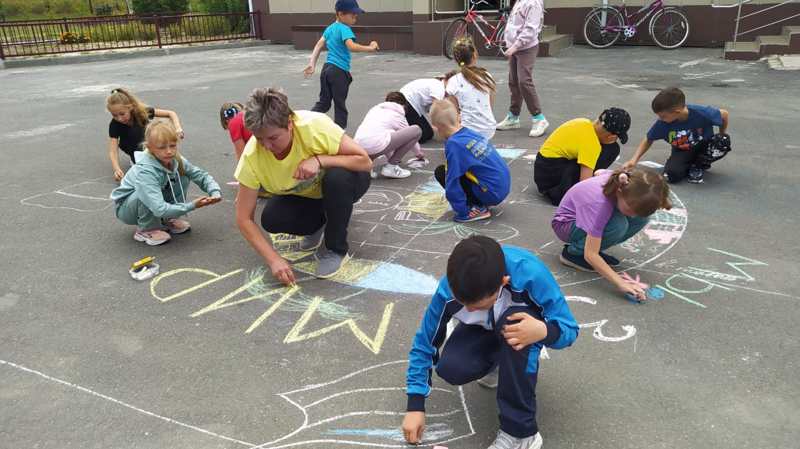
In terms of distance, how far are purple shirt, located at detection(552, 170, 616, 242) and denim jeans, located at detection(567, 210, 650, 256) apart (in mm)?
47

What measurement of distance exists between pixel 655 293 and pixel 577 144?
136cm

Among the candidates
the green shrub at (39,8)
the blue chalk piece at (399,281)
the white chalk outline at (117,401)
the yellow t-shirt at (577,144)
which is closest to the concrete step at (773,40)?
the yellow t-shirt at (577,144)

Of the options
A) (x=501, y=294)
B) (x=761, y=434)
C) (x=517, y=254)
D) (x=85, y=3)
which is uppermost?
(x=85, y=3)

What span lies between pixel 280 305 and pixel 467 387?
1067mm

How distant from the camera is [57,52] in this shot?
50.9 feet

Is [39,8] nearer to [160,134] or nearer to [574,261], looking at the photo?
[160,134]

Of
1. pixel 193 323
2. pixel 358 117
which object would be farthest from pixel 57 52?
pixel 193 323

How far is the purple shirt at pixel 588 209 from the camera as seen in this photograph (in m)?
2.70

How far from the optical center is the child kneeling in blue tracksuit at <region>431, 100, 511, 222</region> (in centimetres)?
362

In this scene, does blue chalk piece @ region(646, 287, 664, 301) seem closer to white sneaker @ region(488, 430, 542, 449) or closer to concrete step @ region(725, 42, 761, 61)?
white sneaker @ region(488, 430, 542, 449)

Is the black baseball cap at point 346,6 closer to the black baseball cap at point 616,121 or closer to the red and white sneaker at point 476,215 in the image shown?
the red and white sneaker at point 476,215

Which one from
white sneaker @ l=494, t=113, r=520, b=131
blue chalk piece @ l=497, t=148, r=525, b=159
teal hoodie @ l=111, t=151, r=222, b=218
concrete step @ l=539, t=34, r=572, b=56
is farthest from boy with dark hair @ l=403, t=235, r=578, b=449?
concrete step @ l=539, t=34, r=572, b=56

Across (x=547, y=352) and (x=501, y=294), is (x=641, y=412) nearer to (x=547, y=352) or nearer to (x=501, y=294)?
(x=547, y=352)

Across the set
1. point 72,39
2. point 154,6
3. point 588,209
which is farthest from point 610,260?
point 154,6
